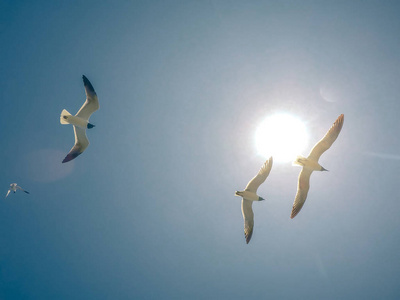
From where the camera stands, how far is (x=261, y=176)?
19.0 m

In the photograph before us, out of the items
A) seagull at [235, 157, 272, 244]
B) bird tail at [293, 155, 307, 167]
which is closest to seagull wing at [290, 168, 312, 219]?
bird tail at [293, 155, 307, 167]

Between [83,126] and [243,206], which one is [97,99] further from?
[243,206]

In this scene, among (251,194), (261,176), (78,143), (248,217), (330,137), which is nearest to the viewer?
(330,137)

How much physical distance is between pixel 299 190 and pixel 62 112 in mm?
15566

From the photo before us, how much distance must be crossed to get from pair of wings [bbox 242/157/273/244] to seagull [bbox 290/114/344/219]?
6.60 feet

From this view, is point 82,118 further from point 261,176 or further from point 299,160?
point 299,160

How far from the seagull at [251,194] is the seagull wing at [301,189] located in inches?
88.8

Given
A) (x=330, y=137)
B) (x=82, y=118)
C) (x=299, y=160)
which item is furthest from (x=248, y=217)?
(x=82, y=118)

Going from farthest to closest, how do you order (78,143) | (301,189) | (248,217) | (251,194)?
(248,217) < (78,143) < (301,189) < (251,194)

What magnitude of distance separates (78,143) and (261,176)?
1182 cm

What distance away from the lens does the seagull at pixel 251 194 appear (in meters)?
19.0

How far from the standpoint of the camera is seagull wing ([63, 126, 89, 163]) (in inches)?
779

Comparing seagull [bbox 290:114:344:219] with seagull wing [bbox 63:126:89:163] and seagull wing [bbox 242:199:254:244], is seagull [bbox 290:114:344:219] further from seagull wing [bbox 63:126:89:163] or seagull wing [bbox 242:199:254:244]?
seagull wing [bbox 63:126:89:163]

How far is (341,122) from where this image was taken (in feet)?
60.4
